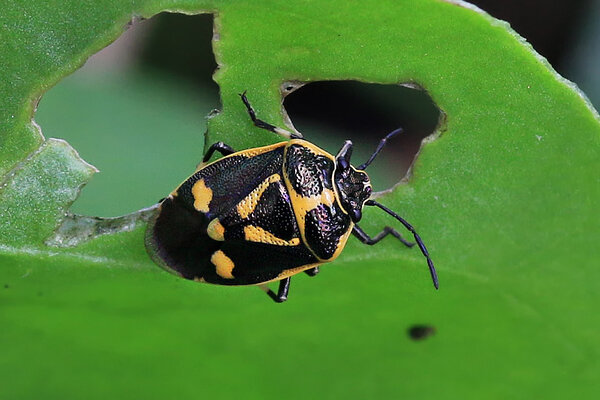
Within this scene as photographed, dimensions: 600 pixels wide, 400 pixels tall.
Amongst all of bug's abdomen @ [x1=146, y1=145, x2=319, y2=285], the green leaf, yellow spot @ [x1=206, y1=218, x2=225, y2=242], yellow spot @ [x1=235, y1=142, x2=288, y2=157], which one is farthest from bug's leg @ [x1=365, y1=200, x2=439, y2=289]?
yellow spot @ [x1=206, y1=218, x2=225, y2=242]

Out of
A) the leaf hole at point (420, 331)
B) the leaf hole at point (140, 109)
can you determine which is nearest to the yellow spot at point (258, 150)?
the leaf hole at point (140, 109)

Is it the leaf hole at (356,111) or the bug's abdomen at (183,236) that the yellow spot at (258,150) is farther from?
the leaf hole at (356,111)

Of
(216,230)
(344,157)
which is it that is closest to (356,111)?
(344,157)

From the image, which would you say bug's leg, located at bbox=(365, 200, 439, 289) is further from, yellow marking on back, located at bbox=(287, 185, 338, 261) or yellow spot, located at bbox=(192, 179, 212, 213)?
yellow spot, located at bbox=(192, 179, 212, 213)

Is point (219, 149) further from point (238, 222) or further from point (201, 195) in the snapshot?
point (238, 222)

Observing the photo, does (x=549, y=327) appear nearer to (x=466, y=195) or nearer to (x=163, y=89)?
(x=466, y=195)
